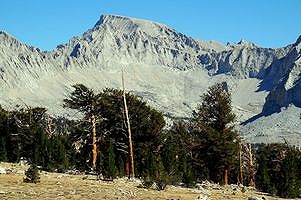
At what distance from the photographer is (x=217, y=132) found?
169 ft

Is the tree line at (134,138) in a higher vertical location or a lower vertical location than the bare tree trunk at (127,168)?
higher

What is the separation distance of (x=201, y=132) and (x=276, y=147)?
113ft

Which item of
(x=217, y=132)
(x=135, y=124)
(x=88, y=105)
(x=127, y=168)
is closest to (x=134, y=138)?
(x=135, y=124)

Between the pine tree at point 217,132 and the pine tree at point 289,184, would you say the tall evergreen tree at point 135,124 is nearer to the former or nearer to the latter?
the pine tree at point 217,132

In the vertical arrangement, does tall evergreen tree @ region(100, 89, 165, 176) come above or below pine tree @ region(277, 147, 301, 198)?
above

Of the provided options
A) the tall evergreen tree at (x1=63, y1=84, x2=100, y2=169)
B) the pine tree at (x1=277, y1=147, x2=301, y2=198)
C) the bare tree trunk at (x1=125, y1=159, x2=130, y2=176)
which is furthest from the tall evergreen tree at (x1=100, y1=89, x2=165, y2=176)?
the pine tree at (x1=277, y1=147, x2=301, y2=198)

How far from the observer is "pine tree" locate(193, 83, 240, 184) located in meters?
51.2

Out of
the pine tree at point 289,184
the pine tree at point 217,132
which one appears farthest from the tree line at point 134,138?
the pine tree at point 289,184

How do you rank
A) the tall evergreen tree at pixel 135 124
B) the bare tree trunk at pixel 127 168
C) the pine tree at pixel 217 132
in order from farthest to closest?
the tall evergreen tree at pixel 135 124 → the pine tree at pixel 217 132 → the bare tree trunk at pixel 127 168

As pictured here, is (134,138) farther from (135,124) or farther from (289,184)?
(289,184)

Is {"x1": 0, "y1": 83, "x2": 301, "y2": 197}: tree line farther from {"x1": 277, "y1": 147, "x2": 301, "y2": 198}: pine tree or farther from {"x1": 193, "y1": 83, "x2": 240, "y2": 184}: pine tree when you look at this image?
{"x1": 277, "y1": 147, "x2": 301, "y2": 198}: pine tree

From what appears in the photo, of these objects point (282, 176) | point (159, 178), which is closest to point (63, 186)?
point (159, 178)

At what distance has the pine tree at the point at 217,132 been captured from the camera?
5116 cm

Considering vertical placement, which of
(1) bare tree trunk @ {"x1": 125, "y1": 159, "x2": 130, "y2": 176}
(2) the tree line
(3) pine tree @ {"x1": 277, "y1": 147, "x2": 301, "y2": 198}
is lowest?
(3) pine tree @ {"x1": 277, "y1": 147, "x2": 301, "y2": 198}
